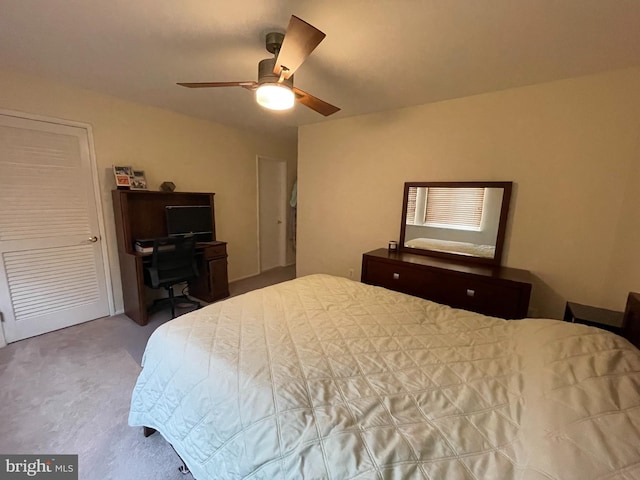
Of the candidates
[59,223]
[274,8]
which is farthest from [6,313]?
[274,8]

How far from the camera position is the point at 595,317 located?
1858 millimetres

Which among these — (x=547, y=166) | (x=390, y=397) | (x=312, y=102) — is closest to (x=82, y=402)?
(x=390, y=397)

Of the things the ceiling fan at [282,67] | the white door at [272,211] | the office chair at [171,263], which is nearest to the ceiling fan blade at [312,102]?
the ceiling fan at [282,67]

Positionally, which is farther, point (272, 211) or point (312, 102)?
point (272, 211)

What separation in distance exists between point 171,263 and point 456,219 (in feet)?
9.86

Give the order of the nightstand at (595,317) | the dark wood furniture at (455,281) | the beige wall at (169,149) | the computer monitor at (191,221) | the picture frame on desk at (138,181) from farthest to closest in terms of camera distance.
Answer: the computer monitor at (191,221) → the picture frame on desk at (138,181) → the beige wall at (169,149) → the dark wood furniture at (455,281) → the nightstand at (595,317)

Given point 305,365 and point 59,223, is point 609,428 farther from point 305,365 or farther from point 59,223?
point 59,223

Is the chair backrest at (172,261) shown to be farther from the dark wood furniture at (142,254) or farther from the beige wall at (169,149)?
the beige wall at (169,149)

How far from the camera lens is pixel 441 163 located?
9.02 feet

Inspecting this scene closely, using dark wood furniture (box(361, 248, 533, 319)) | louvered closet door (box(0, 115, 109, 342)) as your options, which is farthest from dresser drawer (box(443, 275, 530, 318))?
louvered closet door (box(0, 115, 109, 342))

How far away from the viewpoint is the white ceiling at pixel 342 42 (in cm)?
139

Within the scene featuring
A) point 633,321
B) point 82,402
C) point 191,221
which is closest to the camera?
point 633,321

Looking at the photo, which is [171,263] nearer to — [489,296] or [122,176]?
[122,176]

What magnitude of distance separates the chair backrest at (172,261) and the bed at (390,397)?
153cm
